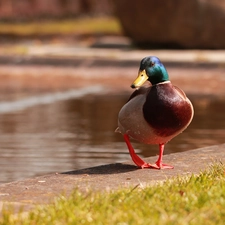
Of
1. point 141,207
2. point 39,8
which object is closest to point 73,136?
point 141,207

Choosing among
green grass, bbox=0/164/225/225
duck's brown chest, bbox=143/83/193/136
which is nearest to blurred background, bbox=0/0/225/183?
duck's brown chest, bbox=143/83/193/136

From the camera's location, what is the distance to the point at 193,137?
9.62 metres

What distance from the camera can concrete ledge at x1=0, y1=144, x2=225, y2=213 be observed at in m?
5.20

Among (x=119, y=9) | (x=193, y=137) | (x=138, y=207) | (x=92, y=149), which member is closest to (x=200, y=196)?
(x=138, y=207)

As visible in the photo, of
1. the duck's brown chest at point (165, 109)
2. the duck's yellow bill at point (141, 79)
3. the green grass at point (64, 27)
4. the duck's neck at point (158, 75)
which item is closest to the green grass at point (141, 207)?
the duck's brown chest at point (165, 109)

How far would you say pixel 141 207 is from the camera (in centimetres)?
462

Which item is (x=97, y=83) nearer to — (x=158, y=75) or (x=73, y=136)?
(x=73, y=136)

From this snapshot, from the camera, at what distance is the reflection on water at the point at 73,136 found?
26.2ft

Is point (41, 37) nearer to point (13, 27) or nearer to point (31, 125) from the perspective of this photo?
point (13, 27)

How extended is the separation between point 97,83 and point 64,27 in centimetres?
1388

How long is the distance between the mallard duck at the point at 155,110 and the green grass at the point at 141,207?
81 cm

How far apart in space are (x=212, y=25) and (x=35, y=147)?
10606 millimetres

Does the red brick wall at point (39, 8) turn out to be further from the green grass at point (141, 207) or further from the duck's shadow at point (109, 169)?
the green grass at point (141, 207)

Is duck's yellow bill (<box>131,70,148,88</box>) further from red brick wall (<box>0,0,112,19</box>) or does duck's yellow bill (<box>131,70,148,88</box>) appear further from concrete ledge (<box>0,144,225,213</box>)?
red brick wall (<box>0,0,112,19</box>)
